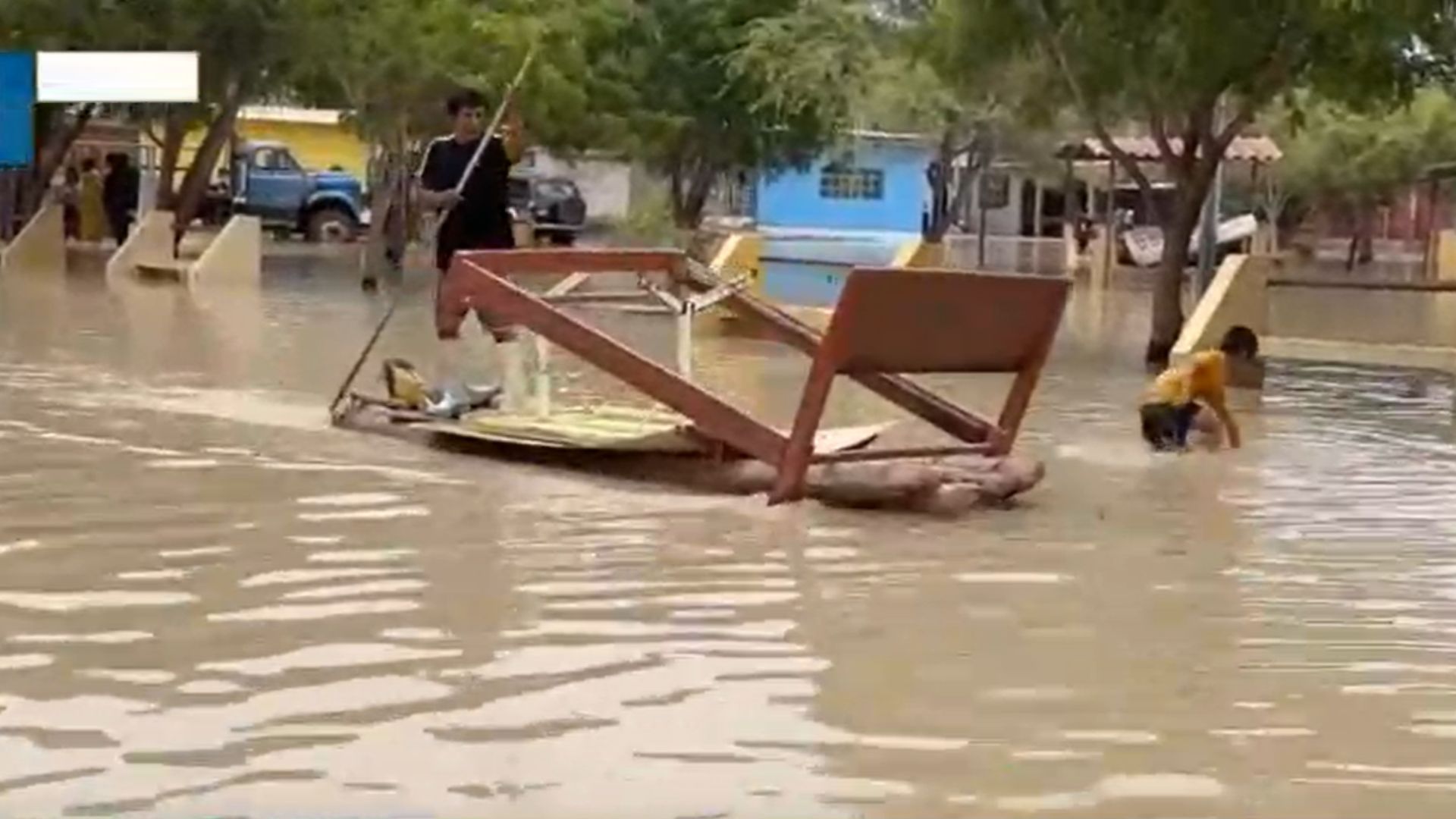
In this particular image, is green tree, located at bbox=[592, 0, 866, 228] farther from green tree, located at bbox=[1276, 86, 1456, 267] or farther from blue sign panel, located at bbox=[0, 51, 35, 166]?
blue sign panel, located at bbox=[0, 51, 35, 166]

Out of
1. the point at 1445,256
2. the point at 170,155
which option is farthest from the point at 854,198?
the point at 170,155

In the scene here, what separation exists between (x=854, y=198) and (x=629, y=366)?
52536 millimetres

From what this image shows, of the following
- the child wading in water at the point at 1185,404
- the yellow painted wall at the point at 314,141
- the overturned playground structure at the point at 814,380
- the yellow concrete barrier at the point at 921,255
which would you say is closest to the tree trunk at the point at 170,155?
the yellow concrete barrier at the point at 921,255

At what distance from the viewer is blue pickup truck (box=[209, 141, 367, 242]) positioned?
155ft

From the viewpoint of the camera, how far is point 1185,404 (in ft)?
40.1

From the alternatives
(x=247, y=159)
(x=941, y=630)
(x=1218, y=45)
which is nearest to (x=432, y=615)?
(x=941, y=630)

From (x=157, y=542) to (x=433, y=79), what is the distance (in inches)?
837

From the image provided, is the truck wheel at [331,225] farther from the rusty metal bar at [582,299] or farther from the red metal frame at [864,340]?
the red metal frame at [864,340]

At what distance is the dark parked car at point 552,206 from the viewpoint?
149 ft

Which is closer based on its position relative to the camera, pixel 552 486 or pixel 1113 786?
pixel 1113 786

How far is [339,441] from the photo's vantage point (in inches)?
448

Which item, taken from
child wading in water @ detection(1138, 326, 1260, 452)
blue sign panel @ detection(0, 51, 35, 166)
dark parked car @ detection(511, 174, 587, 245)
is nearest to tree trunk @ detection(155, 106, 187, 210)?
blue sign panel @ detection(0, 51, 35, 166)

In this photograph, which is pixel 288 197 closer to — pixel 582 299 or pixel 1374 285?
pixel 1374 285

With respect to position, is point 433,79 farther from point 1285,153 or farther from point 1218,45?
point 1285,153
